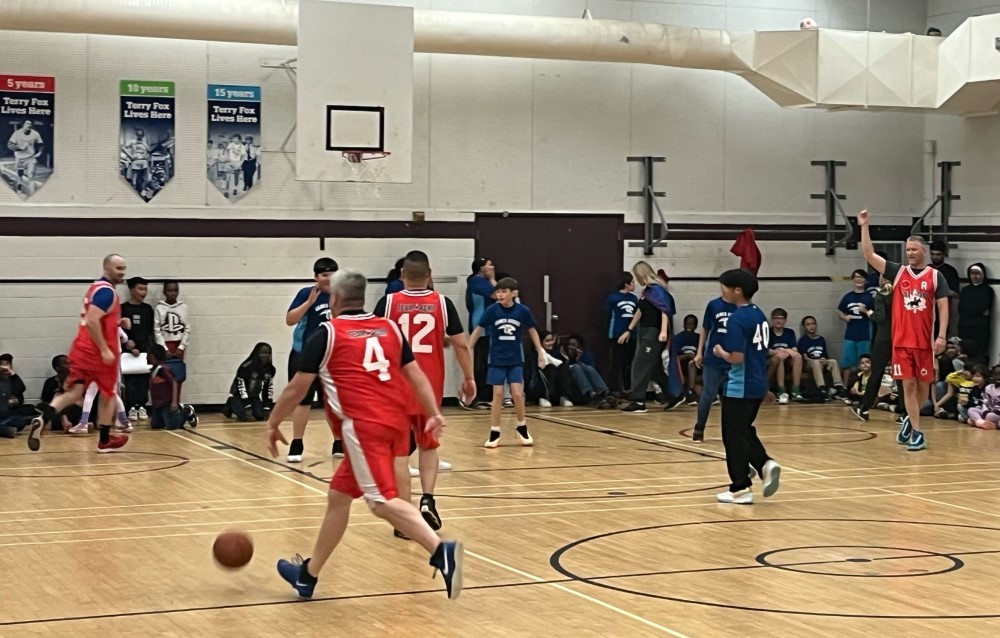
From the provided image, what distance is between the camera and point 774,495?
11938 millimetres

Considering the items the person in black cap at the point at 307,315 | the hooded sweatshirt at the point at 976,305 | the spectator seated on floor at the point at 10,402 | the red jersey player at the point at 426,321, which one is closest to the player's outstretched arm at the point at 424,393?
the red jersey player at the point at 426,321

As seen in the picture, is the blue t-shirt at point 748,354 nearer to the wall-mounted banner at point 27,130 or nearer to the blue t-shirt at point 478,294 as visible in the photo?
the blue t-shirt at point 478,294

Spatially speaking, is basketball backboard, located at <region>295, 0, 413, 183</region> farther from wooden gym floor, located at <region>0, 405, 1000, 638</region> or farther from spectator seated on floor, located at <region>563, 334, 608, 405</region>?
spectator seated on floor, located at <region>563, 334, 608, 405</region>

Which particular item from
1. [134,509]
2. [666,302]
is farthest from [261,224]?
[134,509]

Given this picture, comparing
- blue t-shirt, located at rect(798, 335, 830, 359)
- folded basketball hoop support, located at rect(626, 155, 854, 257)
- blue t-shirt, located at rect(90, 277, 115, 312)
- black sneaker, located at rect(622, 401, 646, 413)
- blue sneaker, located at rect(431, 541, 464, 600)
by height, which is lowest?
black sneaker, located at rect(622, 401, 646, 413)

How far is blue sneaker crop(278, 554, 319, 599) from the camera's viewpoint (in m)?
7.77

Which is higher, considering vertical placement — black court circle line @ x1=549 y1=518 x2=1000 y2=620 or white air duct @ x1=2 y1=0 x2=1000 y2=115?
white air duct @ x1=2 y1=0 x2=1000 y2=115

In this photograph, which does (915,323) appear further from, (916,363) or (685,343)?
(685,343)

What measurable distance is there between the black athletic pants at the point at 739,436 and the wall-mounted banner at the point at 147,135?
34.4 feet

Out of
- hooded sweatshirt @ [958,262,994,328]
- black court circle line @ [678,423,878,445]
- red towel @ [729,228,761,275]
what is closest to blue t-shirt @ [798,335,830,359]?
red towel @ [729,228,761,275]

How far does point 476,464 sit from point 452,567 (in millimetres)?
6627

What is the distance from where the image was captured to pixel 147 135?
19000 mm

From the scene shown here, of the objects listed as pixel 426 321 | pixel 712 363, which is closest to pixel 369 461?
pixel 426 321

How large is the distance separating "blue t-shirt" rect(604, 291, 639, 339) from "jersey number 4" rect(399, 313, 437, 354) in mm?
10594
